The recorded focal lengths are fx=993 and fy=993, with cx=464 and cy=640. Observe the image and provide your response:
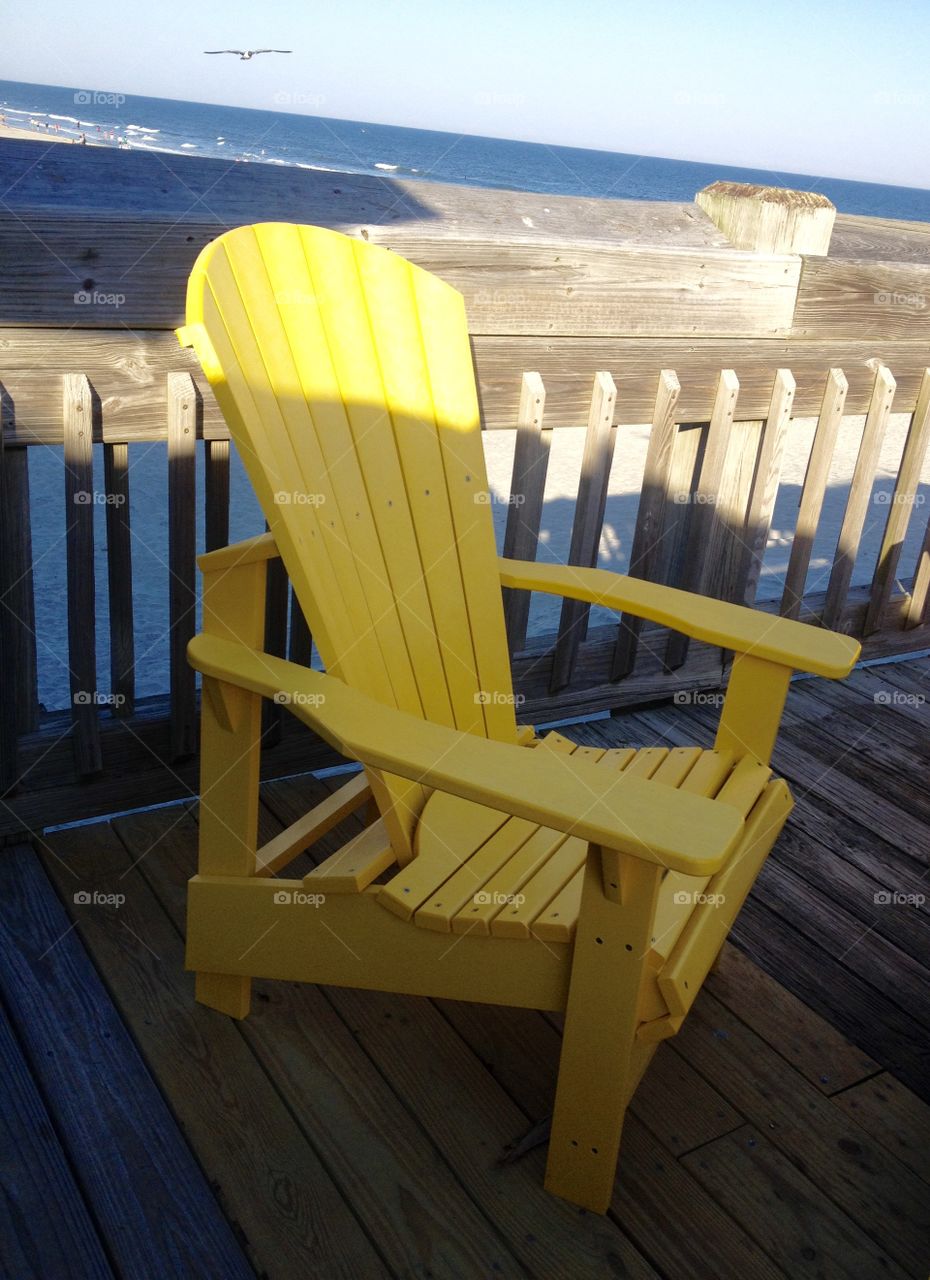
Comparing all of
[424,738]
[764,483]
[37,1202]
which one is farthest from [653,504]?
[37,1202]

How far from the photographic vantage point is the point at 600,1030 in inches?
47.6

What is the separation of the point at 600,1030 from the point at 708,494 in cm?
155

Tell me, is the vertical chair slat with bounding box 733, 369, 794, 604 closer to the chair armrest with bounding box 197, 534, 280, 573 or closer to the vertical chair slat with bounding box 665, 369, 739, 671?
the vertical chair slat with bounding box 665, 369, 739, 671

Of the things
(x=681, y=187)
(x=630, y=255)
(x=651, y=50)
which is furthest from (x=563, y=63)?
(x=630, y=255)

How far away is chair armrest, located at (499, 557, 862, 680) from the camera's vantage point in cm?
143

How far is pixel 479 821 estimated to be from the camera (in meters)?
1.54

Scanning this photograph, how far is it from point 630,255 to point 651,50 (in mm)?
36558

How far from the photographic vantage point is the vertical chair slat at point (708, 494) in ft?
7.75

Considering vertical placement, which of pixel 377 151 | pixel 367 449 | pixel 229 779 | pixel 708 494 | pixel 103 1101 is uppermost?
pixel 377 151

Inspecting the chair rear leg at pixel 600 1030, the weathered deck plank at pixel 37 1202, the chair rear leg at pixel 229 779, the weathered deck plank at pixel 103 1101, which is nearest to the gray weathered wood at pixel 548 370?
the chair rear leg at pixel 229 779

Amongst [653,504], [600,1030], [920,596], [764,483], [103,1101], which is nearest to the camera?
[600,1030]

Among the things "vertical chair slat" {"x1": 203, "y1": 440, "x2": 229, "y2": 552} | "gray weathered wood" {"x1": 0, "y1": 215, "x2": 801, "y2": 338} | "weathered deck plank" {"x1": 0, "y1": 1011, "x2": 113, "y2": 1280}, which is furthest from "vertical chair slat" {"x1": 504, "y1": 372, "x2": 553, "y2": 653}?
"weathered deck plank" {"x1": 0, "y1": 1011, "x2": 113, "y2": 1280}

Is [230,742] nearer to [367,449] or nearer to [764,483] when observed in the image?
[367,449]

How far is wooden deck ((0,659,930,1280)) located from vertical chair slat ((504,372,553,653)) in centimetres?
89
